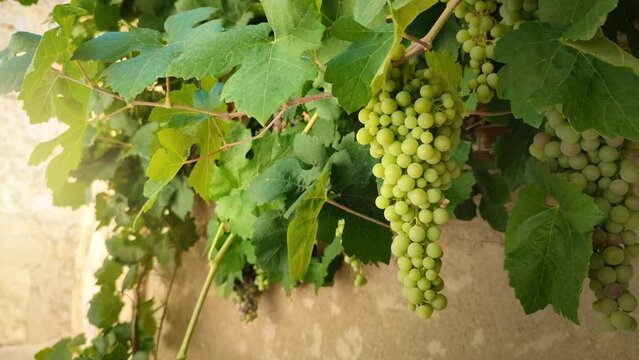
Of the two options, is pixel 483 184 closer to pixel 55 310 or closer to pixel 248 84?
pixel 248 84

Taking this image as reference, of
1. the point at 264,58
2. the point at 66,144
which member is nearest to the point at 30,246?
the point at 66,144

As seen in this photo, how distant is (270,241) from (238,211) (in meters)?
0.15

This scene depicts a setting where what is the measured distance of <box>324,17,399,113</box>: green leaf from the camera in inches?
19.0

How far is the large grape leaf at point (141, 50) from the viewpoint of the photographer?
652mm

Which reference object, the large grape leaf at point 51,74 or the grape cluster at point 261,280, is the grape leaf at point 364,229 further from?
the grape cluster at point 261,280

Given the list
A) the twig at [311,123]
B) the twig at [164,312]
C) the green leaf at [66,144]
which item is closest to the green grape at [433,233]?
the twig at [311,123]

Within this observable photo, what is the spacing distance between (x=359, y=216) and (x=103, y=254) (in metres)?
1.76

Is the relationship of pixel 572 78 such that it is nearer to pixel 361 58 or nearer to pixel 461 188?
pixel 361 58

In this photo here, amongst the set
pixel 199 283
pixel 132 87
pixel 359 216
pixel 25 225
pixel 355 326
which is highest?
pixel 132 87

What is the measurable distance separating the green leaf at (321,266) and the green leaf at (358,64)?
66 cm

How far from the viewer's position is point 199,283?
1.72 meters

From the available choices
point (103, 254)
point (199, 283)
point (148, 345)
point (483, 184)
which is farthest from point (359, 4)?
point (103, 254)

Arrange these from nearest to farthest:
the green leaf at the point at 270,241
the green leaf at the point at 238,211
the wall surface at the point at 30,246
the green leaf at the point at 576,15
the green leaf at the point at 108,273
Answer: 1. the green leaf at the point at 576,15
2. the green leaf at the point at 270,241
3. the green leaf at the point at 238,211
4. the green leaf at the point at 108,273
5. the wall surface at the point at 30,246

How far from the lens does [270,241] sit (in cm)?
89
